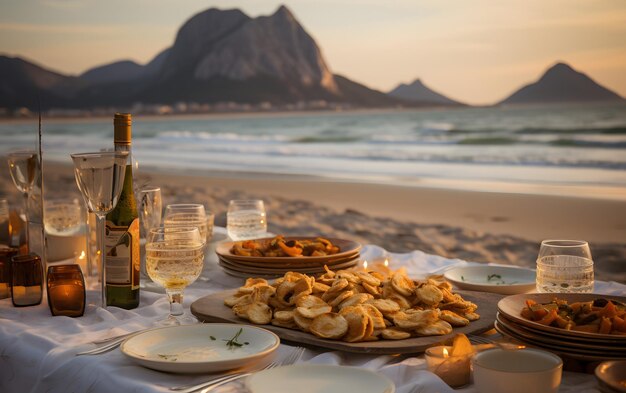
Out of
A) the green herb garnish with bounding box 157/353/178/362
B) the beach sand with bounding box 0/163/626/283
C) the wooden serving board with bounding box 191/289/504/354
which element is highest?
the wooden serving board with bounding box 191/289/504/354

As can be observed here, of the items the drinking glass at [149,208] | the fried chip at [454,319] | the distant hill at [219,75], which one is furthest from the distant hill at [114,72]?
the fried chip at [454,319]

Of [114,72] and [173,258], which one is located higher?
[114,72]

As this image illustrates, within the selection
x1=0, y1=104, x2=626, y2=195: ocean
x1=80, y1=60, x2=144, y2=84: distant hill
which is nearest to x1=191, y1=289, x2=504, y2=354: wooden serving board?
x1=0, y1=104, x2=626, y2=195: ocean

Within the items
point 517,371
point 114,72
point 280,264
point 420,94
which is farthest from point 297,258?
Result: point 114,72

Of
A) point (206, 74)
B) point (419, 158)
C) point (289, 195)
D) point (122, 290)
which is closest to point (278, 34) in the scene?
point (206, 74)

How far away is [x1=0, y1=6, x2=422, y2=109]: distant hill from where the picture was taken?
3675 cm

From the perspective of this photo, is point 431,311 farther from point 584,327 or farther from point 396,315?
point 584,327

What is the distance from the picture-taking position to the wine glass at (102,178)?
5.95 feet

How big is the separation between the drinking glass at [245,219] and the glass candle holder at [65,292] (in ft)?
2.38

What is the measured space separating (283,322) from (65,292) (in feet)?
2.07

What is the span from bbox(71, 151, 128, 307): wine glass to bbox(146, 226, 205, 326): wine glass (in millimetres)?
162

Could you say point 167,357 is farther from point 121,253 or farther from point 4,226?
point 4,226

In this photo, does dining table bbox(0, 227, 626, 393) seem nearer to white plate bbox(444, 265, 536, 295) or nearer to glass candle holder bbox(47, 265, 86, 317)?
glass candle holder bbox(47, 265, 86, 317)

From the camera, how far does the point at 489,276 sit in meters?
2.21
